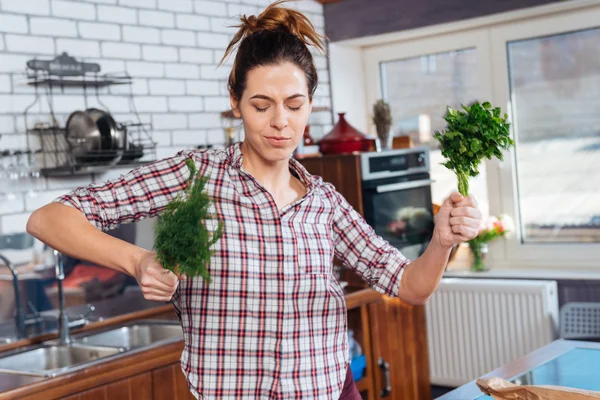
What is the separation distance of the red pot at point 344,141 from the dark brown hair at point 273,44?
2430 millimetres

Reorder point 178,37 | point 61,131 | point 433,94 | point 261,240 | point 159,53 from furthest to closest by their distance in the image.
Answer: point 433,94
point 178,37
point 159,53
point 61,131
point 261,240

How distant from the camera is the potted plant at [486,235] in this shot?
4.84m

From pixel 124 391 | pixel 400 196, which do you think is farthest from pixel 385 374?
pixel 124 391

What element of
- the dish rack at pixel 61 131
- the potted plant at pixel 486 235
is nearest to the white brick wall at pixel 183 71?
the dish rack at pixel 61 131

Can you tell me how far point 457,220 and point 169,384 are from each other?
166 cm

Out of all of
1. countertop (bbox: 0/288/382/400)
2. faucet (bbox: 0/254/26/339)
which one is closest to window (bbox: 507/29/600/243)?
countertop (bbox: 0/288/382/400)

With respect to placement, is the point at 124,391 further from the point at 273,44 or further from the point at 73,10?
the point at 73,10

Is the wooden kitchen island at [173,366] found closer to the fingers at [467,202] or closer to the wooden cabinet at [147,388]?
the wooden cabinet at [147,388]

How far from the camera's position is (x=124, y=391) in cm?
280

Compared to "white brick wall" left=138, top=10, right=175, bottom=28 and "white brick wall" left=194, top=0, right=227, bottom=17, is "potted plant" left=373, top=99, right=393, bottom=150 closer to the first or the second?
"white brick wall" left=194, top=0, right=227, bottom=17

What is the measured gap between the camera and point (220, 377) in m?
1.65

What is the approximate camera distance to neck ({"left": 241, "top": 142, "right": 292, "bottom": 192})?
5.80 ft

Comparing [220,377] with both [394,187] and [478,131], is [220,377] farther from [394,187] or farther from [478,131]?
[394,187]

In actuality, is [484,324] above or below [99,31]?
below
